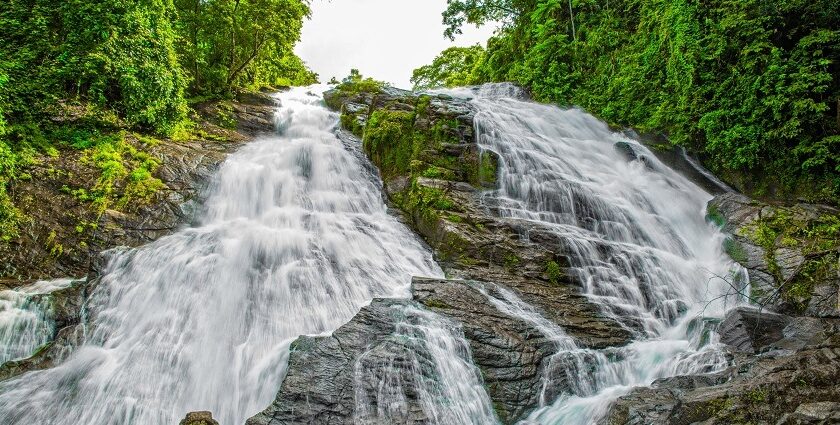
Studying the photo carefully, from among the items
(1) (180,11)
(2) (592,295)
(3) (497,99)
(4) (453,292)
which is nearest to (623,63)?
(3) (497,99)

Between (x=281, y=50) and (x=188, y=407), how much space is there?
1622 cm

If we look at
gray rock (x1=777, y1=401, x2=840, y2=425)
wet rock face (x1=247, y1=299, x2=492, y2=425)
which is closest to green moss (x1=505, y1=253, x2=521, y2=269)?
wet rock face (x1=247, y1=299, x2=492, y2=425)

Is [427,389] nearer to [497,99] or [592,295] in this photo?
[592,295]

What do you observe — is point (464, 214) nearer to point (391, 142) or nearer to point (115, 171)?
point (391, 142)

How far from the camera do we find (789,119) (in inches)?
417

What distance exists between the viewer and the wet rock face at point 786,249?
24.4ft

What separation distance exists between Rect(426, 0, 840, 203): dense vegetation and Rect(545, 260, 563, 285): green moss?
272 inches

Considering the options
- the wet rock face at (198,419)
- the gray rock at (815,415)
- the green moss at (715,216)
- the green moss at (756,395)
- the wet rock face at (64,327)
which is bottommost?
the wet rock face at (64,327)

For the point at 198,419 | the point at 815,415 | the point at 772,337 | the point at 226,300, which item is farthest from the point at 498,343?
the point at 226,300

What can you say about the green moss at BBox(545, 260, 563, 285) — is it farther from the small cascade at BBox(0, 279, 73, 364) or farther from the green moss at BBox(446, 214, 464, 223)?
the small cascade at BBox(0, 279, 73, 364)

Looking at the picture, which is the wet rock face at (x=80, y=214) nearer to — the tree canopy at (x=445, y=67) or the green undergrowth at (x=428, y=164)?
the green undergrowth at (x=428, y=164)

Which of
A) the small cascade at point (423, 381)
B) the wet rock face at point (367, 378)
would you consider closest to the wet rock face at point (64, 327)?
the wet rock face at point (367, 378)

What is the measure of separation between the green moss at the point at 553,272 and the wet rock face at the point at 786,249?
3.14 m

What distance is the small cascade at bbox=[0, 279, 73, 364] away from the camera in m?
6.65
